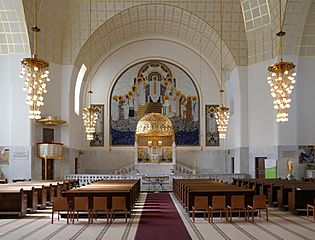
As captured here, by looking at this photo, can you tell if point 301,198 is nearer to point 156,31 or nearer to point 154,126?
point 154,126

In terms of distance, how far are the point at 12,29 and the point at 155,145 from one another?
12.7m

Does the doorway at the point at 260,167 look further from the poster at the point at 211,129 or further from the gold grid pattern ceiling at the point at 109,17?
the poster at the point at 211,129

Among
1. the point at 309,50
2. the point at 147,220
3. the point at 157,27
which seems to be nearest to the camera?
the point at 147,220

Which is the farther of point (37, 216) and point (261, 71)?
point (261, 71)

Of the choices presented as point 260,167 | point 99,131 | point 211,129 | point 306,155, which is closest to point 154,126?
point 99,131

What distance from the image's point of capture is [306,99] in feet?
76.0

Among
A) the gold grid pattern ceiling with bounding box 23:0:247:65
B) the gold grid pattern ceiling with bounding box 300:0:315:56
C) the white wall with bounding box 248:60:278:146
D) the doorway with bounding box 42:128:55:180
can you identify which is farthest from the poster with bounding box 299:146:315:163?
the doorway with bounding box 42:128:55:180

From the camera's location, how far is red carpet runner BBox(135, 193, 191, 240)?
33.1ft

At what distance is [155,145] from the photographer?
31.3 meters

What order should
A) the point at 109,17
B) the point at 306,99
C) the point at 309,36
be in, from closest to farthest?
the point at 309,36 < the point at 306,99 < the point at 109,17

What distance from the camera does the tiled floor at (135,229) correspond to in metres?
10.1

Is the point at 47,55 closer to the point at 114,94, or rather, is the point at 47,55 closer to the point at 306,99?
the point at 114,94

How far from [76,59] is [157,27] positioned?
6203 mm

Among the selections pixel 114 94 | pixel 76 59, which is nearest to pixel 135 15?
pixel 76 59
